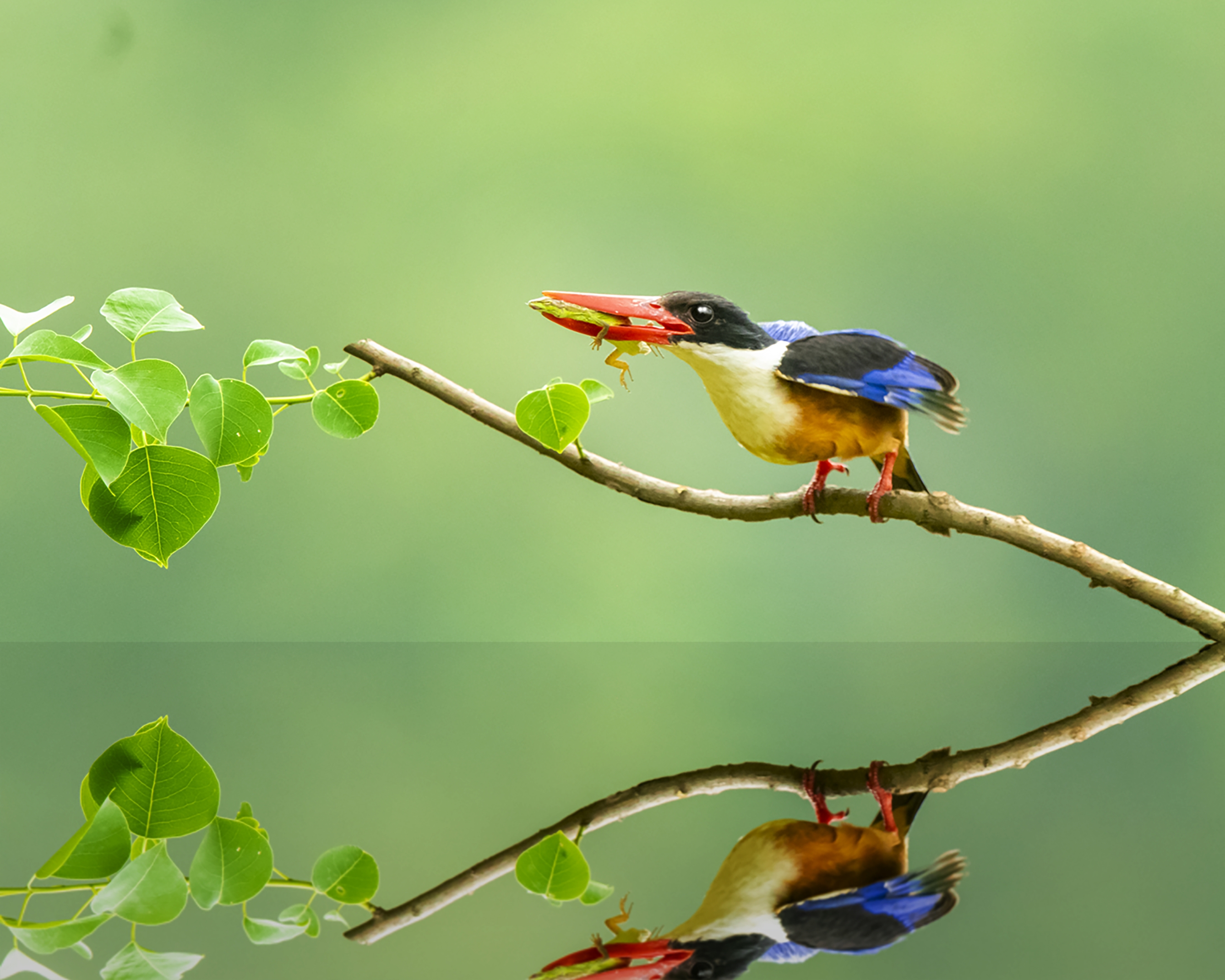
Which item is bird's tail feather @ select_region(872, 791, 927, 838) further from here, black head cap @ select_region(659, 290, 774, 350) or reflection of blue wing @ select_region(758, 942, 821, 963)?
black head cap @ select_region(659, 290, 774, 350)

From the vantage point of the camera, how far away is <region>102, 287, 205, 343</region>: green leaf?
1.06m

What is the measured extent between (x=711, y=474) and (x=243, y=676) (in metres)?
1.35

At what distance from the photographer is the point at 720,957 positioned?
0.57 m

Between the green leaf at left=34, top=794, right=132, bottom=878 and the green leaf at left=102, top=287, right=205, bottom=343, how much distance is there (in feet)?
1.66

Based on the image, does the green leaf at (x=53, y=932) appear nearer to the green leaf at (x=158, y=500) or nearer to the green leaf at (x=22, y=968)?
the green leaf at (x=22, y=968)

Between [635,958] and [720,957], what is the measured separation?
2.0 inches

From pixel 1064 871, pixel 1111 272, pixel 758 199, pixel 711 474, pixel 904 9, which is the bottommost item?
pixel 1064 871

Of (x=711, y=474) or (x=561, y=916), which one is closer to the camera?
(x=561, y=916)

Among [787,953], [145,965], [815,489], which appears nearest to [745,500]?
[815,489]

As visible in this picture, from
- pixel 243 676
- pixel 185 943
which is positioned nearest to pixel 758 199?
pixel 243 676

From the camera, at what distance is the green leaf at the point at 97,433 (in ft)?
3.14

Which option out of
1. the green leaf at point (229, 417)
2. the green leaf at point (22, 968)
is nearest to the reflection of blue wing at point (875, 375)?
the green leaf at point (229, 417)

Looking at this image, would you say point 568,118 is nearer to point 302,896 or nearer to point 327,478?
point 327,478

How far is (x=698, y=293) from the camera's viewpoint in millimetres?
1266
